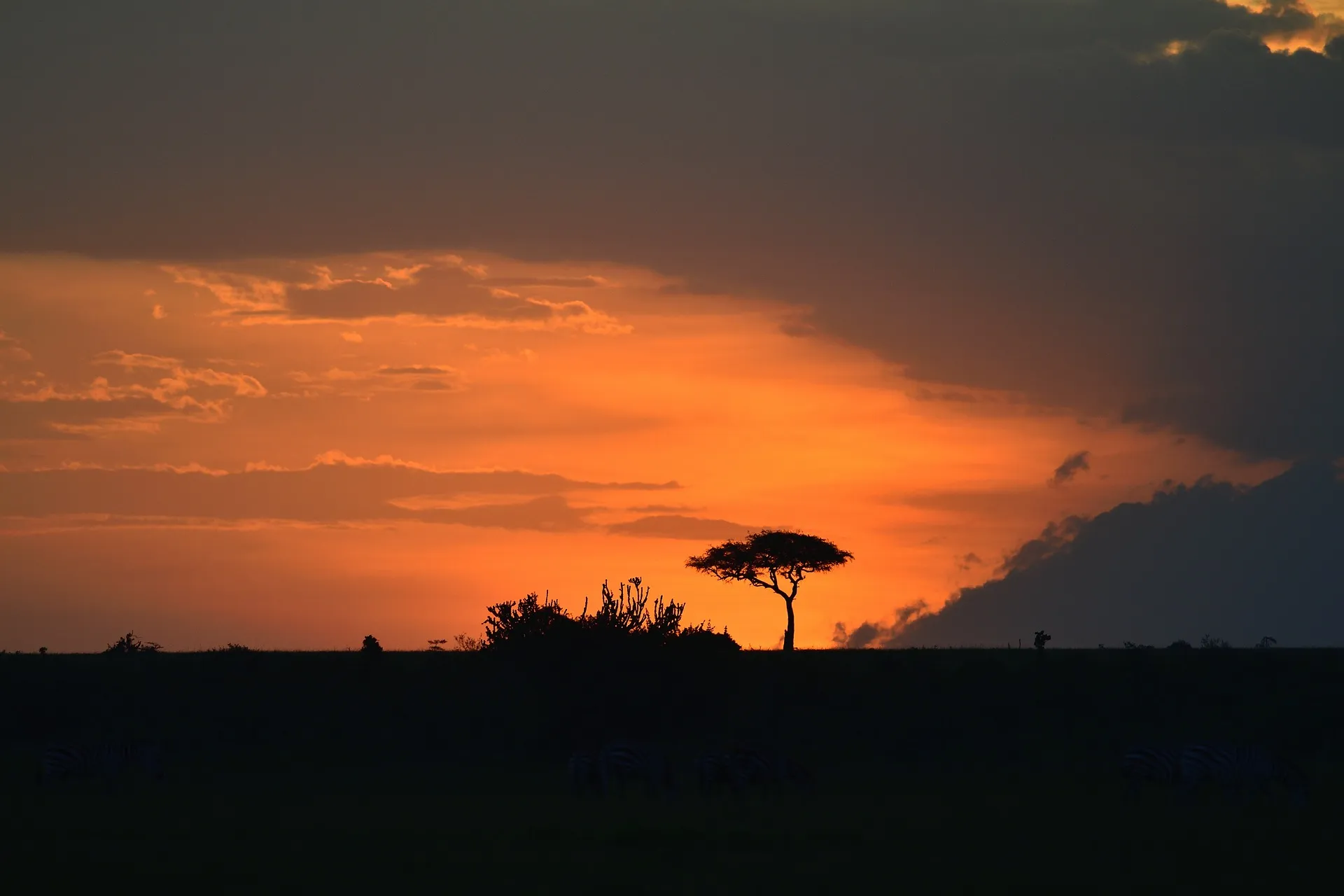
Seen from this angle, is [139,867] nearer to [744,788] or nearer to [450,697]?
[744,788]

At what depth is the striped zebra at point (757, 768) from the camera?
111ft

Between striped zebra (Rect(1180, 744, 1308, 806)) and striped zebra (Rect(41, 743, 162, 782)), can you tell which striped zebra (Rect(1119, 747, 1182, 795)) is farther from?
striped zebra (Rect(41, 743, 162, 782))

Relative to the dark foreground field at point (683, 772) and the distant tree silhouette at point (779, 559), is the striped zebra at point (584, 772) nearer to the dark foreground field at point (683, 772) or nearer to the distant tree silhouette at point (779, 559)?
the dark foreground field at point (683, 772)

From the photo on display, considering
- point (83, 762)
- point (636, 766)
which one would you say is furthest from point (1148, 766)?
point (83, 762)

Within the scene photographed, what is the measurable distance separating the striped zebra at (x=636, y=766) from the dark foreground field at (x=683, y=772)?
1167mm

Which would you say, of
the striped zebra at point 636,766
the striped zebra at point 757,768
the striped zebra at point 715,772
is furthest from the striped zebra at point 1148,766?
the striped zebra at point 636,766

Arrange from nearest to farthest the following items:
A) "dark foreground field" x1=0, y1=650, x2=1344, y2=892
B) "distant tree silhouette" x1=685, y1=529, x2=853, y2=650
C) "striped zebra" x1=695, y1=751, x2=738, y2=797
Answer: "dark foreground field" x1=0, y1=650, x2=1344, y2=892 < "striped zebra" x1=695, y1=751, x2=738, y2=797 < "distant tree silhouette" x1=685, y1=529, x2=853, y2=650

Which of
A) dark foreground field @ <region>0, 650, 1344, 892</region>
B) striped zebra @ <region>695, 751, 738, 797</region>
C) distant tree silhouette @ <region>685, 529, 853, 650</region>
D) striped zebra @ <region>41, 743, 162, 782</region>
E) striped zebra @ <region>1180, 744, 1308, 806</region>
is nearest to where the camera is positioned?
dark foreground field @ <region>0, 650, 1344, 892</region>

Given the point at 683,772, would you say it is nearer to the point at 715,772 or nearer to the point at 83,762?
the point at 715,772

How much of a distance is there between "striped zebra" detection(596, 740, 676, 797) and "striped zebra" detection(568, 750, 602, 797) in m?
0.57

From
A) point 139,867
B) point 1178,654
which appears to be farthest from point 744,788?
point 1178,654

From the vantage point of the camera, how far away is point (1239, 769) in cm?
3288

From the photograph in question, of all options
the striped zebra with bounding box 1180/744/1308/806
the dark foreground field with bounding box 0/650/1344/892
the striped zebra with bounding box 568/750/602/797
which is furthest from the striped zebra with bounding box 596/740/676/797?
the striped zebra with bounding box 1180/744/1308/806

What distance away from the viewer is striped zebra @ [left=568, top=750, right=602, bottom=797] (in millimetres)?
34688
